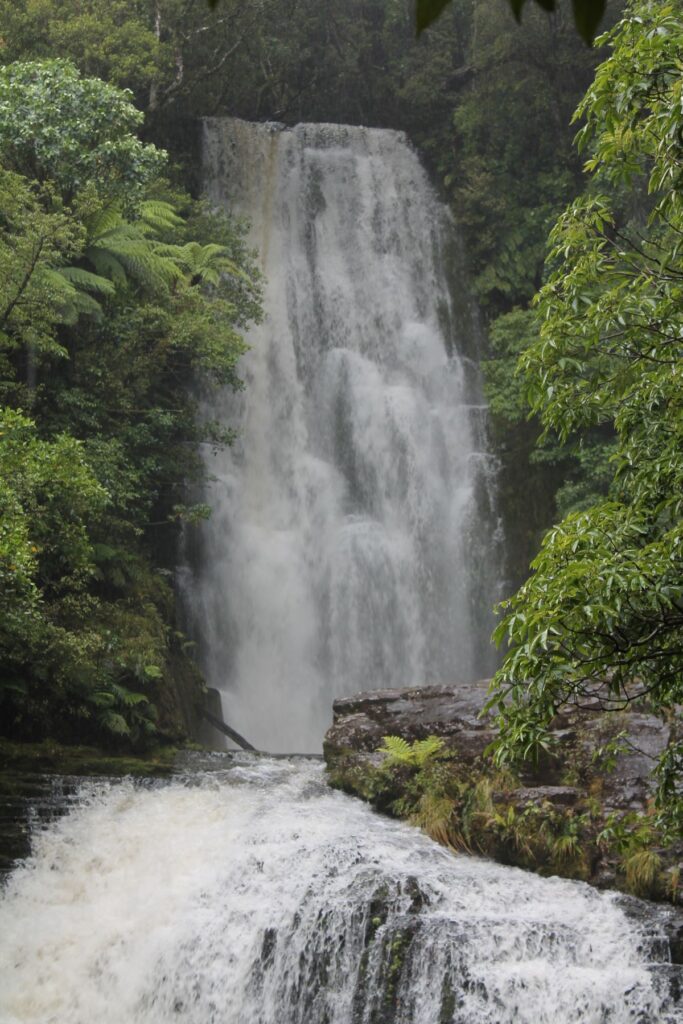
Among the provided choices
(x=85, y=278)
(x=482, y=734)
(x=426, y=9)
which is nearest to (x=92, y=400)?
(x=85, y=278)

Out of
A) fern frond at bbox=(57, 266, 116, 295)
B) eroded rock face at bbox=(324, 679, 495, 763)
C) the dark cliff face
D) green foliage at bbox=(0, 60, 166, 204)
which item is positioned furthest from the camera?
green foliage at bbox=(0, 60, 166, 204)

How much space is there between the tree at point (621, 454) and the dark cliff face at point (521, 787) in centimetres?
336

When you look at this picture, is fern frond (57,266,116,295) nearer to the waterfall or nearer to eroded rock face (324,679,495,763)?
the waterfall

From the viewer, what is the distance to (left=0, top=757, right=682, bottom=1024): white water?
810 cm

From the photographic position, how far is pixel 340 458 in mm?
20984

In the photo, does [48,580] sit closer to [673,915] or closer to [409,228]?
[673,915]

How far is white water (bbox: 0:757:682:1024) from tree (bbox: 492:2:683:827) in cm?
260

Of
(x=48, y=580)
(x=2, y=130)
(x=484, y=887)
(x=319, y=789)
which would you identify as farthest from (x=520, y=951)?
(x=2, y=130)

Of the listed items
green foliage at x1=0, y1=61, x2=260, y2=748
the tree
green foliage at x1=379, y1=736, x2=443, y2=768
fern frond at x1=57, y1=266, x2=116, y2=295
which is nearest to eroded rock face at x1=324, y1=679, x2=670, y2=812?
green foliage at x1=379, y1=736, x2=443, y2=768

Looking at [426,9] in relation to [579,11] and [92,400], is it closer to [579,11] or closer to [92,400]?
[579,11]

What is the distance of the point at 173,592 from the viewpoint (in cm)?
1775

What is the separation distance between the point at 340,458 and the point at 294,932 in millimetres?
12926

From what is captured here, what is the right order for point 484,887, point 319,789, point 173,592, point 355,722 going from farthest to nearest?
point 173,592
point 355,722
point 319,789
point 484,887

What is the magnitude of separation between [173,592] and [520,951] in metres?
10.6
